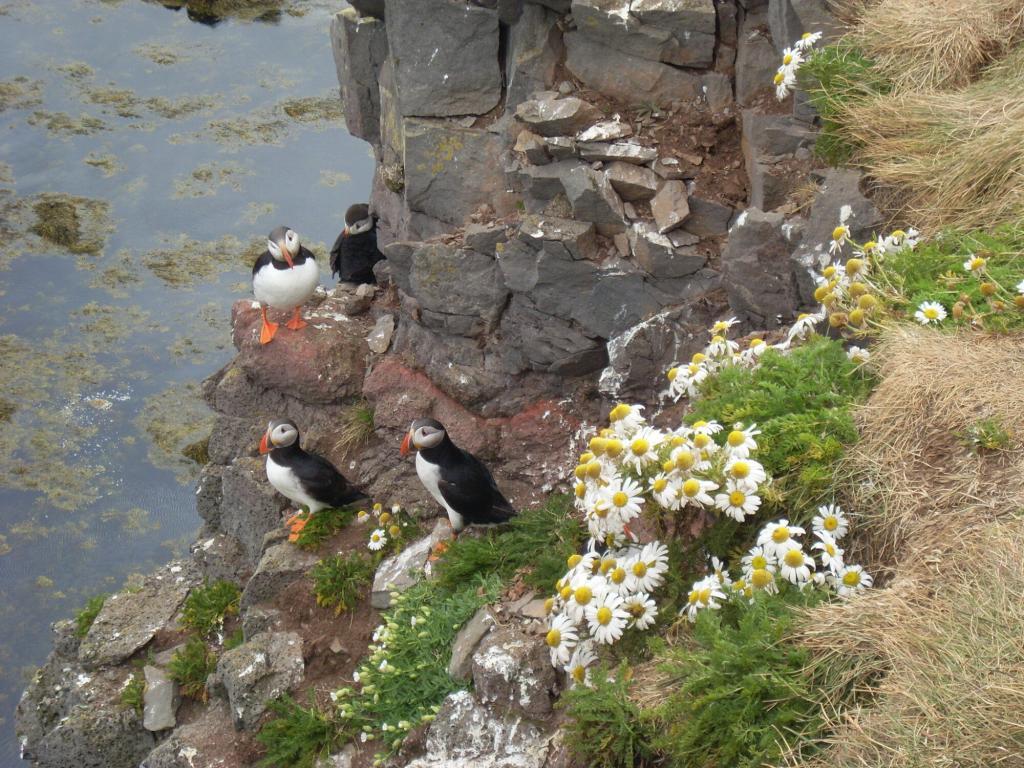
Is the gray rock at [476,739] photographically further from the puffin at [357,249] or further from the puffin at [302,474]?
the puffin at [357,249]

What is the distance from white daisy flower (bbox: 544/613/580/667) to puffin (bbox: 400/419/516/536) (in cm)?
197

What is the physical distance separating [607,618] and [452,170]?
4.18 m

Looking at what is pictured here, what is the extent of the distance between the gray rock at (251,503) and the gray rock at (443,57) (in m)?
2.72

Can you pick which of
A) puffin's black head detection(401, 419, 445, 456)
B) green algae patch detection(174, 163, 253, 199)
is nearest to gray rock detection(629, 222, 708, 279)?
puffin's black head detection(401, 419, 445, 456)

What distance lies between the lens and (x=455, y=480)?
5.65 metres

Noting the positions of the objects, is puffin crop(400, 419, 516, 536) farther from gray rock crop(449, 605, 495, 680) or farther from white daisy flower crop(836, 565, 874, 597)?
white daisy flower crop(836, 565, 874, 597)

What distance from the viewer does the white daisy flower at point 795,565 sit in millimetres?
3176

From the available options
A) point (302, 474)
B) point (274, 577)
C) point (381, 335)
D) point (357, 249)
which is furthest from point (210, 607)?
point (357, 249)

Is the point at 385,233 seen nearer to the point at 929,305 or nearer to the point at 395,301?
the point at 395,301

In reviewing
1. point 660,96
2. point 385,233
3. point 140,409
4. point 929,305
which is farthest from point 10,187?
point 929,305

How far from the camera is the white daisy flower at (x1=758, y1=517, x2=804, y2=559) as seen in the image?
3.23 meters

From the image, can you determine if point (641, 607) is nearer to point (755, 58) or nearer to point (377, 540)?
point (377, 540)

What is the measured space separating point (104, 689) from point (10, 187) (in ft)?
31.7

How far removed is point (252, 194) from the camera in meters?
15.0
